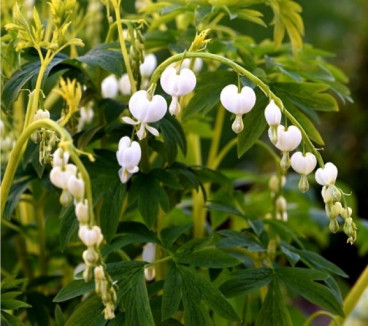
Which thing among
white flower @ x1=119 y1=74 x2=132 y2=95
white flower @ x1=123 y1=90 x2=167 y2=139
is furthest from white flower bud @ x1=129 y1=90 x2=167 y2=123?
white flower @ x1=119 y1=74 x2=132 y2=95

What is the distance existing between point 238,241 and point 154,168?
0.12m

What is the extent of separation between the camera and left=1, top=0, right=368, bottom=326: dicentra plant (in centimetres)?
60

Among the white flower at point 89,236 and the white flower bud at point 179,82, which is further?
the white flower bud at point 179,82

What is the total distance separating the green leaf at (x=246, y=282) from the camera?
0.73 metres

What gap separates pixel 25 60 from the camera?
0.85 m

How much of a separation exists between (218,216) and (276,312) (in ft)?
0.98

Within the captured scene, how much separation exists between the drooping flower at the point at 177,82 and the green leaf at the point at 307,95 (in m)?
0.17

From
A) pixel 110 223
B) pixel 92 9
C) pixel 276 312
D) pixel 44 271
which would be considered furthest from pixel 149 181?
pixel 92 9

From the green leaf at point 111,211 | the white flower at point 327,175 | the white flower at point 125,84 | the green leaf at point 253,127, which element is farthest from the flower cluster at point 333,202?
the white flower at point 125,84

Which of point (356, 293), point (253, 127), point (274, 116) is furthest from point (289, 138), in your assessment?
point (356, 293)

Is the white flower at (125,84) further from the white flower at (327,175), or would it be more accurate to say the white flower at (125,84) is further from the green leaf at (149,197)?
the white flower at (327,175)

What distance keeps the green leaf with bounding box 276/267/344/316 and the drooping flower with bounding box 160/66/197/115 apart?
0.24m

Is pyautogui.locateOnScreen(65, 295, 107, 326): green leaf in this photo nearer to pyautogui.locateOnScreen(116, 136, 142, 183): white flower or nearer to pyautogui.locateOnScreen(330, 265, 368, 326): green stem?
pyautogui.locateOnScreen(116, 136, 142, 183): white flower

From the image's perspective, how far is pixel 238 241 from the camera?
0.79 metres
